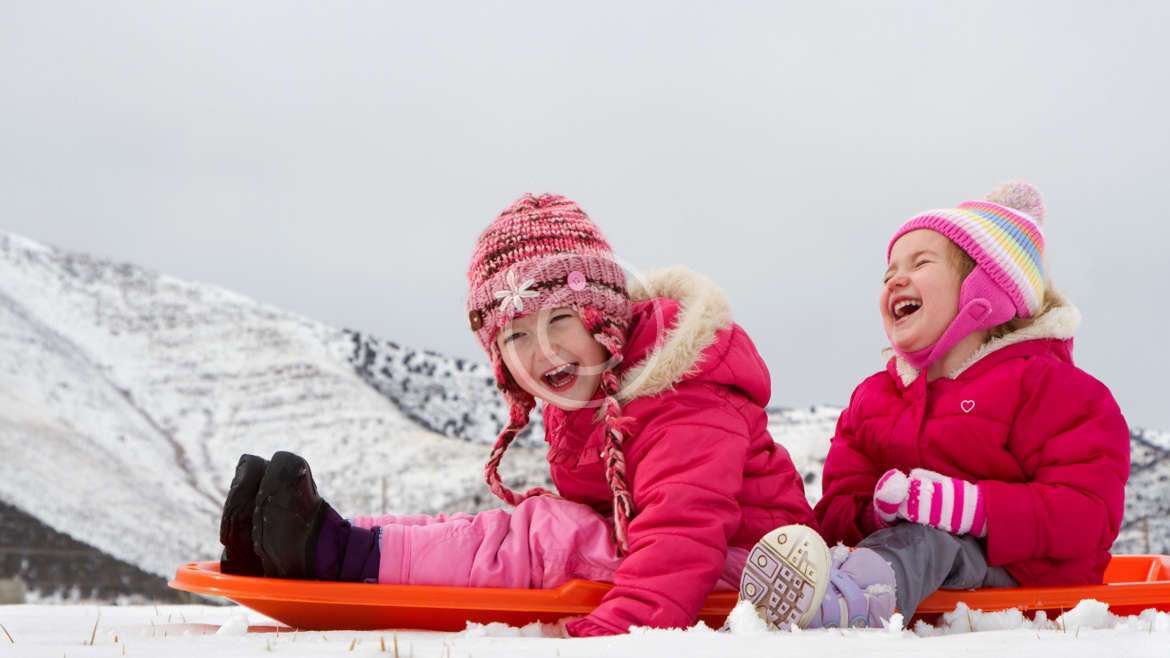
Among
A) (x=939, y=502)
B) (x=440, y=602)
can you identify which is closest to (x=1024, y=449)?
(x=939, y=502)

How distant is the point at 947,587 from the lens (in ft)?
7.28

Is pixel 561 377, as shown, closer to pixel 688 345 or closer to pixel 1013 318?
pixel 688 345

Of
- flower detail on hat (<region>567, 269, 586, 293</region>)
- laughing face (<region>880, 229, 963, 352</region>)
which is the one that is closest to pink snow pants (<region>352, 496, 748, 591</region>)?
flower detail on hat (<region>567, 269, 586, 293</region>)

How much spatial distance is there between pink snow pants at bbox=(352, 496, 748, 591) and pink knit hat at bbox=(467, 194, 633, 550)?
0.47ft

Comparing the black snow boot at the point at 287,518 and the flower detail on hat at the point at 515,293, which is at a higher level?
the flower detail on hat at the point at 515,293

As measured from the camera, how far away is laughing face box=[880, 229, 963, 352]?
2432 millimetres

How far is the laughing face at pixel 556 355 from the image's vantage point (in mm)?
2213

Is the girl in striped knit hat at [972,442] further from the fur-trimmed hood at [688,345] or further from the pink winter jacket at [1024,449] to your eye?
the fur-trimmed hood at [688,345]

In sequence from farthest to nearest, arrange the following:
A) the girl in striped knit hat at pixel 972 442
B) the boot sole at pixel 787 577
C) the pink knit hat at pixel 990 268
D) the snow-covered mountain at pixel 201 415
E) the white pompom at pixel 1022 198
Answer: the snow-covered mountain at pixel 201 415, the white pompom at pixel 1022 198, the pink knit hat at pixel 990 268, the girl in striped knit hat at pixel 972 442, the boot sole at pixel 787 577

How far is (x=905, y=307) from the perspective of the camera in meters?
2.50

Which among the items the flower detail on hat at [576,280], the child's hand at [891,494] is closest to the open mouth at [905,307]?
the child's hand at [891,494]

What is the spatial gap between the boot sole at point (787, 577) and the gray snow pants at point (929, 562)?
315mm

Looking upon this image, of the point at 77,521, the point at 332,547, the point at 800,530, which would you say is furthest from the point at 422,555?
the point at 77,521

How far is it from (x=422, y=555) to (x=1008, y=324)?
4.86ft
